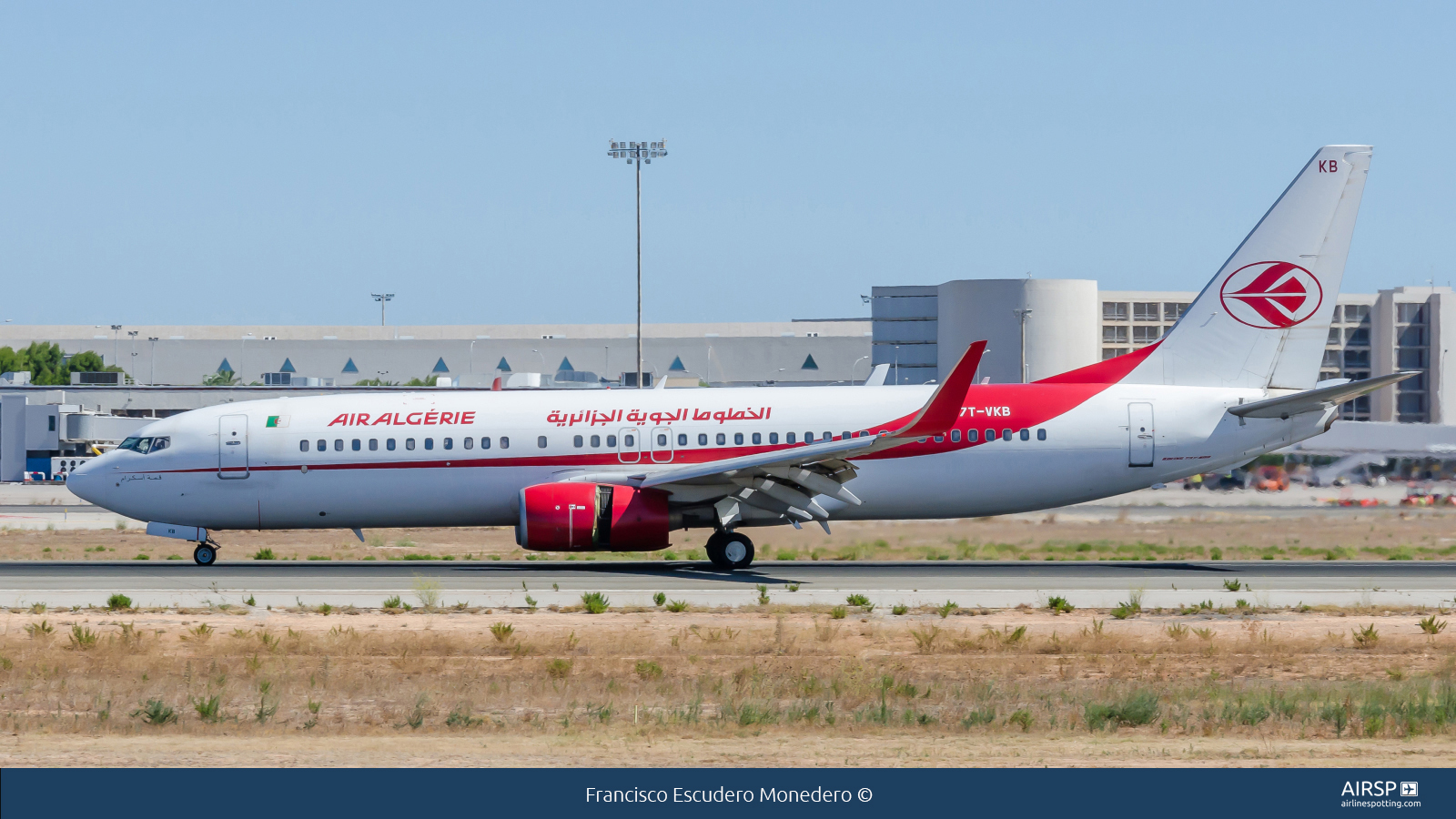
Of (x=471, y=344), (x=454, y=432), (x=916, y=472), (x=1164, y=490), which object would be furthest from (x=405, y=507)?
(x=471, y=344)

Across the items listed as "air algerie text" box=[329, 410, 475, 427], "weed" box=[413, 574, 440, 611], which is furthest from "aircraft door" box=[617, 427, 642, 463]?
"weed" box=[413, 574, 440, 611]

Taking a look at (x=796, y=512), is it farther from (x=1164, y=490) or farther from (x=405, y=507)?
(x=1164, y=490)

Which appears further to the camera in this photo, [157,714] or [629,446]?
[629,446]

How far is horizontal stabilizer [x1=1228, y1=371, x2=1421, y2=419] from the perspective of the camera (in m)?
28.0

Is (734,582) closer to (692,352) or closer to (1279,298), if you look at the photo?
(1279,298)

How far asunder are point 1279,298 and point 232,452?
22.1m

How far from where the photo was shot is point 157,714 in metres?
14.3

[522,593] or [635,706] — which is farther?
[522,593]

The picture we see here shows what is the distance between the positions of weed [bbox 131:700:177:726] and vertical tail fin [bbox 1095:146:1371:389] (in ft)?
73.0

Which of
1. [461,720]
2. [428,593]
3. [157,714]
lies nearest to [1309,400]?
[428,593]

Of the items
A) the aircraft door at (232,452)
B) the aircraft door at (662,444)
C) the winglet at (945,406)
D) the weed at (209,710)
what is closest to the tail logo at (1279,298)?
the winglet at (945,406)

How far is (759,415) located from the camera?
3038 centimetres

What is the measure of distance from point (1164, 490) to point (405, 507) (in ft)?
79.6

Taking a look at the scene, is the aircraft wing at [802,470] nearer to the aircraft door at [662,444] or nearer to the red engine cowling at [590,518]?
the aircraft door at [662,444]
